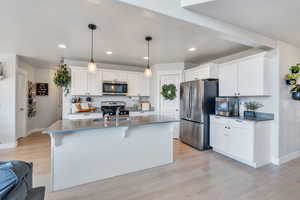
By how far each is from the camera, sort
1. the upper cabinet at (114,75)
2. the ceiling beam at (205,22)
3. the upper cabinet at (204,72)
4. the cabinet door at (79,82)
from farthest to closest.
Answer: the upper cabinet at (114,75) → the cabinet door at (79,82) → the upper cabinet at (204,72) → the ceiling beam at (205,22)

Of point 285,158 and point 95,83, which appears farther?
point 95,83

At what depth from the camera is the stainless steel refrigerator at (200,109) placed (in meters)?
3.72

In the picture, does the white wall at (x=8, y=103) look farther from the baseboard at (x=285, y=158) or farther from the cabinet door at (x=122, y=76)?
the baseboard at (x=285, y=158)

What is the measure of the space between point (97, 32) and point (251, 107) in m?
3.52

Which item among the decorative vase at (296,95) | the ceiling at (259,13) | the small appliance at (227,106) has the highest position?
the ceiling at (259,13)

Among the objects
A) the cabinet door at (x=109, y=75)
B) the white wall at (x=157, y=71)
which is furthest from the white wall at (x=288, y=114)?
the cabinet door at (x=109, y=75)

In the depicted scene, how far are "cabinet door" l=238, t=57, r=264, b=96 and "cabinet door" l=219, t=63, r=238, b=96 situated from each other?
12 cm

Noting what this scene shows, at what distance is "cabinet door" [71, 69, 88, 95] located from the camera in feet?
14.1

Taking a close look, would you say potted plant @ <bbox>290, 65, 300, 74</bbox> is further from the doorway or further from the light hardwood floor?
the doorway

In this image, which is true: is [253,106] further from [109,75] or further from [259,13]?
[109,75]

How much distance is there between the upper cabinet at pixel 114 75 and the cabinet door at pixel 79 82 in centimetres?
56

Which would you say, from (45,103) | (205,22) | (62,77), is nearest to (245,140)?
(205,22)

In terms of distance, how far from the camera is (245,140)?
2.93m

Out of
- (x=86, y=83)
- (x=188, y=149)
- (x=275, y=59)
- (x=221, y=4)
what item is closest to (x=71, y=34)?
(x=86, y=83)
